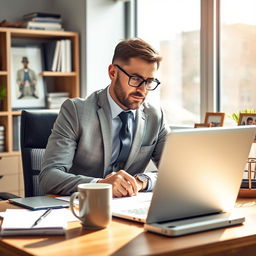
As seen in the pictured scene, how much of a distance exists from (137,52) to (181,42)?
1.63 meters

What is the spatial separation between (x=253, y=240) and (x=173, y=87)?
8.41 ft

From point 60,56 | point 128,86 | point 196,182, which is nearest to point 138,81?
point 128,86

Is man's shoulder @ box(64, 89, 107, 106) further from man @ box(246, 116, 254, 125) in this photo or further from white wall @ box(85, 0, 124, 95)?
white wall @ box(85, 0, 124, 95)

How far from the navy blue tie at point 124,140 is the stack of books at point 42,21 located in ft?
6.46

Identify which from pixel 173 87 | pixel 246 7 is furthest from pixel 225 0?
pixel 173 87

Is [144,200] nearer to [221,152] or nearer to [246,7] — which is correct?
[221,152]

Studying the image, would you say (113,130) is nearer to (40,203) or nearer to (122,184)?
(122,184)

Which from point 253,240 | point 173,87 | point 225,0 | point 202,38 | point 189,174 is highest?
point 225,0

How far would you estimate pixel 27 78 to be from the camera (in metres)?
4.12

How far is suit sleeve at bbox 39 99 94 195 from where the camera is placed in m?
1.99

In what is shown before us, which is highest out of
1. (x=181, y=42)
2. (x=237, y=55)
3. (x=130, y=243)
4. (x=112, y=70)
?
(x=181, y=42)

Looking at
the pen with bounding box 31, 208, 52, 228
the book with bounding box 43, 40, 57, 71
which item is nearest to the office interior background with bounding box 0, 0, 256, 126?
the book with bounding box 43, 40, 57, 71

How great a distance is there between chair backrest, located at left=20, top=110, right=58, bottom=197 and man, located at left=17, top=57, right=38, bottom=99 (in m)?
1.70

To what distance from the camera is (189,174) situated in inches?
56.1
